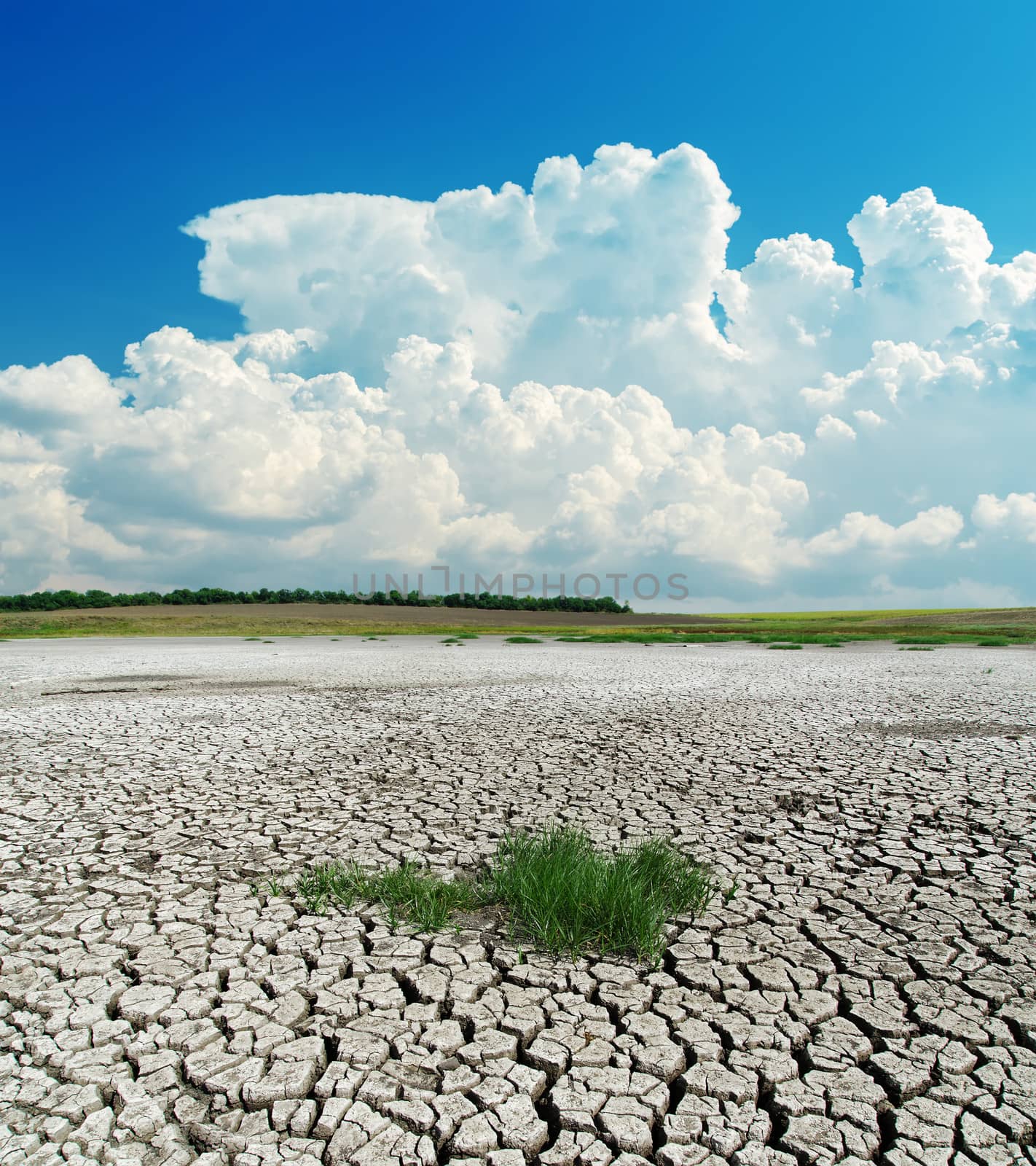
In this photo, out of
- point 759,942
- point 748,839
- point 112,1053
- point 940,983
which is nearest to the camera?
point 112,1053

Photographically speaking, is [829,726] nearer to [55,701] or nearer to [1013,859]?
[1013,859]

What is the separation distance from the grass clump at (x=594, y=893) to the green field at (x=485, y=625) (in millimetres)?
23194

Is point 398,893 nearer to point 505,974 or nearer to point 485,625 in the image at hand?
point 505,974

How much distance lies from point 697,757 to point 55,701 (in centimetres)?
862

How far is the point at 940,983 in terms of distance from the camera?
103 inches

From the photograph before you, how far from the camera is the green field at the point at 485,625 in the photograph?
99.8 feet

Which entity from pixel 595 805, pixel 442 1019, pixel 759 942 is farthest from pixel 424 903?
pixel 595 805

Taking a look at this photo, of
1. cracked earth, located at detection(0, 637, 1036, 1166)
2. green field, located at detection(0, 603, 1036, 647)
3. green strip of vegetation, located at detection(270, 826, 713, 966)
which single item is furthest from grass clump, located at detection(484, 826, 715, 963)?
green field, located at detection(0, 603, 1036, 647)

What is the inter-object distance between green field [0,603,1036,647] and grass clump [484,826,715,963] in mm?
23194

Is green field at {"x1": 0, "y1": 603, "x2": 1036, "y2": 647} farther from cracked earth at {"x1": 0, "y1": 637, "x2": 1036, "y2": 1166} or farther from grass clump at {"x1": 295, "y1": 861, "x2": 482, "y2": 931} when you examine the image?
grass clump at {"x1": 295, "y1": 861, "x2": 482, "y2": 931}

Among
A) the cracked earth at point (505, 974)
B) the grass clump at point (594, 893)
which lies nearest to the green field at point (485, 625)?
the cracked earth at point (505, 974)

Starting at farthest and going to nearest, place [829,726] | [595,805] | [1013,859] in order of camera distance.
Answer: [829,726] < [595,805] < [1013,859]

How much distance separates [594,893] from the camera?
2965 mm

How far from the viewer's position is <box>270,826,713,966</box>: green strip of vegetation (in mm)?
2832
